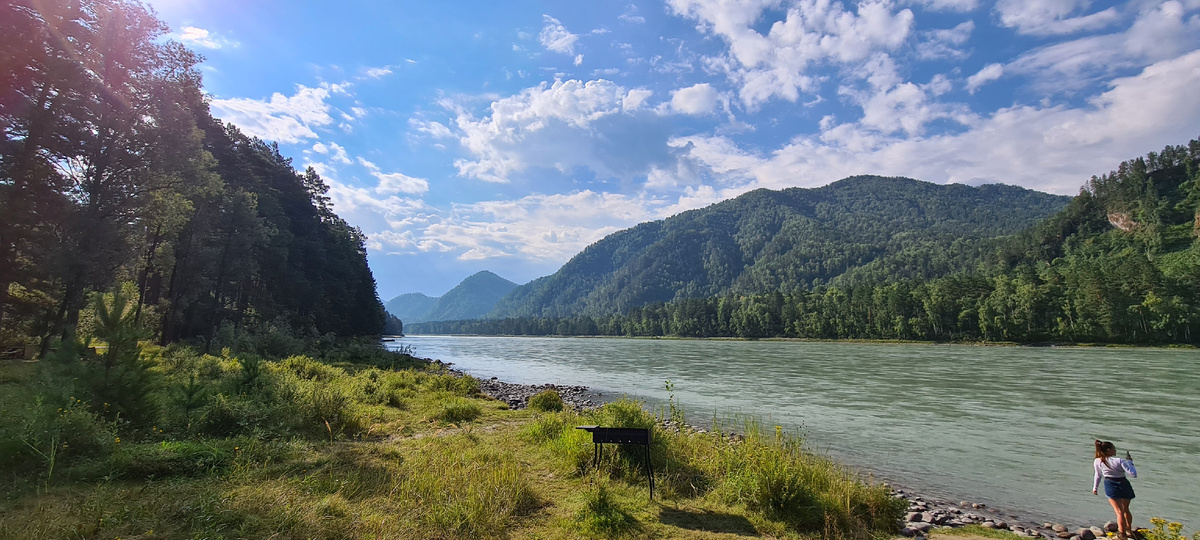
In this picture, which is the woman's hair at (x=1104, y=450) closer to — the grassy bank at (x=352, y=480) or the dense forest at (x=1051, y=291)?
the grassy bank at (x=352, y=480)

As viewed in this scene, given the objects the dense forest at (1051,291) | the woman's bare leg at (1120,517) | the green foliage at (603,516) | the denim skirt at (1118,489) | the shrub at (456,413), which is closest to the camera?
the green foliage at (603,516)

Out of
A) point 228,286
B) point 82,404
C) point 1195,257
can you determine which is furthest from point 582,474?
point 1195,257

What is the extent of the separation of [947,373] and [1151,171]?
531ft

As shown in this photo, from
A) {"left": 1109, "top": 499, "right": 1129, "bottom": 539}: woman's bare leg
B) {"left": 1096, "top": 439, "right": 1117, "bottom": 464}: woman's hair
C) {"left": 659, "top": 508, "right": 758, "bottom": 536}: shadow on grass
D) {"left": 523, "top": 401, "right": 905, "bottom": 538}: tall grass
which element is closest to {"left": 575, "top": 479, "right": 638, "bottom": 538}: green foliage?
{"left": 659, "top": 508, "right": 758, "bottom": 536}: shadow on grass

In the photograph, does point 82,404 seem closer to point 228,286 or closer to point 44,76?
point 44,76

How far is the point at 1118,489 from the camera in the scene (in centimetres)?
804

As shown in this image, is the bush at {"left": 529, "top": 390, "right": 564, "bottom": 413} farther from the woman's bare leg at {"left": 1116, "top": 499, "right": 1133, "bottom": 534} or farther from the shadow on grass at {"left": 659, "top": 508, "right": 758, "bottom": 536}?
the woman's bare leg at {"left": 1116, "top": 499, "right": 1133, "bottom": 534}

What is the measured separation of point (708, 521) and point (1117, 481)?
7.35 metres

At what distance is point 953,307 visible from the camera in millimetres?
87500

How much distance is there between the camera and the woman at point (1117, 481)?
781cm

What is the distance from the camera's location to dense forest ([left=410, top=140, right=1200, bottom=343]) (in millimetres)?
68812

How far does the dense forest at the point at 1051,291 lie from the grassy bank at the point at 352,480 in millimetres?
92199

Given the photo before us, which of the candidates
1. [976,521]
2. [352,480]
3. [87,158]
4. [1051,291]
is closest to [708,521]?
[352,480]

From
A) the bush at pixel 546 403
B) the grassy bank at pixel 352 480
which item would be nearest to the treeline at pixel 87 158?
the grassy bank at pixel 352 480
